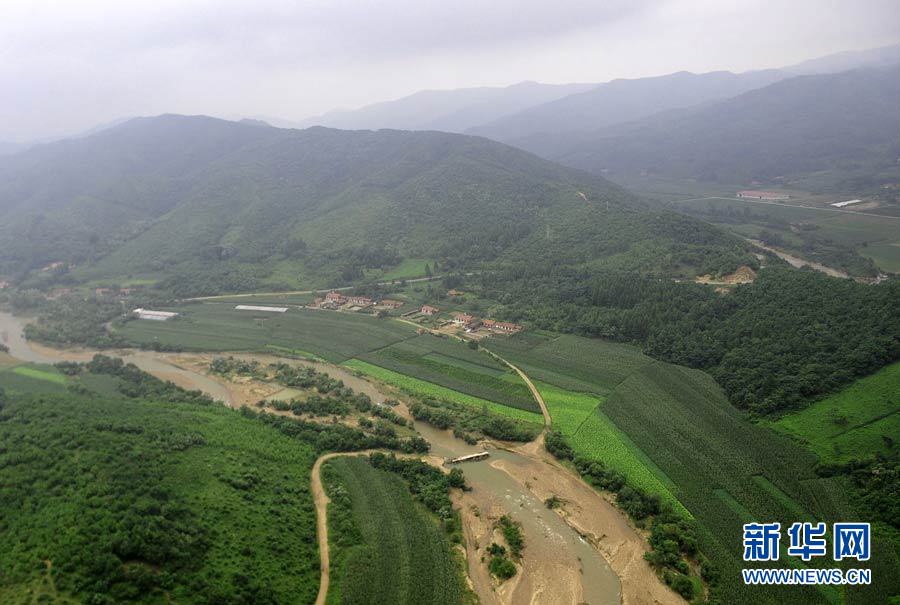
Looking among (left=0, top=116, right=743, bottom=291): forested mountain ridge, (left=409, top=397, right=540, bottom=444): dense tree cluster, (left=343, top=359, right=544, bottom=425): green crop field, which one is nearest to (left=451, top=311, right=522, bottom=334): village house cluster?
(left=343, top=359, right=544, bottom=425): green crop field

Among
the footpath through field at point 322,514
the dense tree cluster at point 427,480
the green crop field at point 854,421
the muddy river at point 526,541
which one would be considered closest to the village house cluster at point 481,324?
the muddy river at point 526,541

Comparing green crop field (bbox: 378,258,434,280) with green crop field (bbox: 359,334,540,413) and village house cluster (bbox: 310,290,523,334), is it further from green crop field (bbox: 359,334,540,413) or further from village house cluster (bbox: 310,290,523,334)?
green crop field (bbox: 359,334,540,413)

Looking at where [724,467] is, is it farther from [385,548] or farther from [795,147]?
[795,147]

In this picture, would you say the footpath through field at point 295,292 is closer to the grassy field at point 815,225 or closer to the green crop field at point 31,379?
the green crop field at point 31,379

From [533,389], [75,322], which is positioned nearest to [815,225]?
[533,389]

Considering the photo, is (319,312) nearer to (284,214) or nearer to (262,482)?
(262,482)
